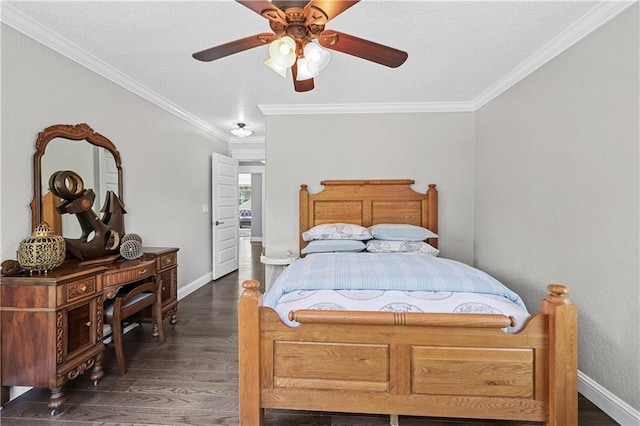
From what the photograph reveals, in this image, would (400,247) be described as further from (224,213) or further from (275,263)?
(224,213)

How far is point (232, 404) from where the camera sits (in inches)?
74.4

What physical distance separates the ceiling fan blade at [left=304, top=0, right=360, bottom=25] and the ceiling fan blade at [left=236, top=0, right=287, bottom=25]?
0.11 m

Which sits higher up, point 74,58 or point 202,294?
point 74,58

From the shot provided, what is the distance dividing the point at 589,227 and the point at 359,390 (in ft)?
5.87

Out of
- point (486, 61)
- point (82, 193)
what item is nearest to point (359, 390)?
point (82, 193)

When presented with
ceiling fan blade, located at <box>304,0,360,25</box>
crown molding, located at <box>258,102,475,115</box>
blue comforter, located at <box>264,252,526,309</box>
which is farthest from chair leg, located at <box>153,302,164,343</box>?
ceiling fan blade, located at <box>304,0,360,25</box>

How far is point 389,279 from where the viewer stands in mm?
1920

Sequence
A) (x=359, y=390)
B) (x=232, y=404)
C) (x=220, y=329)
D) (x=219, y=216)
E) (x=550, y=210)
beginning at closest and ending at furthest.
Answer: (x=359, y=390), (x=232, y=404), (x=550, y=210), (x=220, y=329), (x=219, y=216)

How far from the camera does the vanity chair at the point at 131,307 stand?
85.6 inches

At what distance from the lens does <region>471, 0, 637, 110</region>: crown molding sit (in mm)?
1772

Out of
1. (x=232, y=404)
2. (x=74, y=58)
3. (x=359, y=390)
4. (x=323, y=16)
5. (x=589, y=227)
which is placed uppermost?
(x=74, y=58)

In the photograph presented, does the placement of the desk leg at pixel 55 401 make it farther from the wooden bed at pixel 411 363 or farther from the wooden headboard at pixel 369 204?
the wooden headboard at pixel 369 204

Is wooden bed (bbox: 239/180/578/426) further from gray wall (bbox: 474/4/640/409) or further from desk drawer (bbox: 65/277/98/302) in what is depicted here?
desk drawer (bbox: 65/277/98/302)

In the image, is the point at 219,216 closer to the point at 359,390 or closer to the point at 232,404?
the point at 232,404
